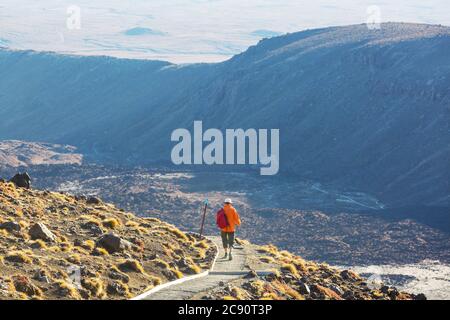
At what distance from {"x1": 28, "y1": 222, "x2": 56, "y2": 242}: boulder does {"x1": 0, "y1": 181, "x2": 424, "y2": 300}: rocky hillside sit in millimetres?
22

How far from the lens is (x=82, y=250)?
2259 centimetres

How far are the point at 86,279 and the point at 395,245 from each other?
2243 inches

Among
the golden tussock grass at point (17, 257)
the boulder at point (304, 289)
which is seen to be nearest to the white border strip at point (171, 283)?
the boulder at point (304, 289)

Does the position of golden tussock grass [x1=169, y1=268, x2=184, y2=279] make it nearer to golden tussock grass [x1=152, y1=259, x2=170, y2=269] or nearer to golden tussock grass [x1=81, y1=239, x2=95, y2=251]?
golden tussock grass [x1=152, y1=259, x2=170, y2=269]

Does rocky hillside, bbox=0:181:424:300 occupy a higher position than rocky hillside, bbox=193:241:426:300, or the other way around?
rocky hillside, bbox=0:181:424:300

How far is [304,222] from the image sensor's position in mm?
82750

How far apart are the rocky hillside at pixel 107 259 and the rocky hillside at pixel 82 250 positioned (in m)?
0.02

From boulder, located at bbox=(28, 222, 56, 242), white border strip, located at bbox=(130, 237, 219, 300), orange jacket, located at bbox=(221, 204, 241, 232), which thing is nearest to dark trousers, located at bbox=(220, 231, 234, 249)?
orange jacket, located at bbox=(221, 204, 241, 232)

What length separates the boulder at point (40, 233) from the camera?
74.7 ft

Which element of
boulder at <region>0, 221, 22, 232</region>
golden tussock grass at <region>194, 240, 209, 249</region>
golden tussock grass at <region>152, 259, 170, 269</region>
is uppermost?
boulder at <region>0, 221, 22, 232</region>

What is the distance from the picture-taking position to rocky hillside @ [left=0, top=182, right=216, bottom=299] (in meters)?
19.3

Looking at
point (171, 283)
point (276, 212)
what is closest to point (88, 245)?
point (171, 283)
